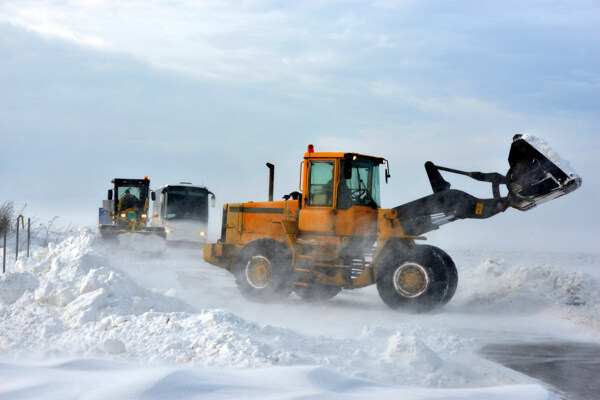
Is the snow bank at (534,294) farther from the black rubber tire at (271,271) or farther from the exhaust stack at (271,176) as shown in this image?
the exhaust stack at (271,176)

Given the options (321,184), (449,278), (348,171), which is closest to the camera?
(449,278)

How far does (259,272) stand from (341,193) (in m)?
2.45

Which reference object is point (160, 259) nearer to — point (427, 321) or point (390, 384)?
point (427, 321)

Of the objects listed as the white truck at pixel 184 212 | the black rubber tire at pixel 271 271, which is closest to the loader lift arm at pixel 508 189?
the black rubber tire at pixel 271 271

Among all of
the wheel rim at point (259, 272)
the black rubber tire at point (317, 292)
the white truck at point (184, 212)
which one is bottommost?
the black rubber tire at point (317, 292)

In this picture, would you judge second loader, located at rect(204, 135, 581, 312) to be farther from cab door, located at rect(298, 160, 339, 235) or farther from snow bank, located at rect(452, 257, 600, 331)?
snow bank, located at rect(452, 257, 600, 331)

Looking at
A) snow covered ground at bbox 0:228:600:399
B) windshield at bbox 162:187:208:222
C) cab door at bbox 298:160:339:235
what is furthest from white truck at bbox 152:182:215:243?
cab door at bbox 298:160:339:235

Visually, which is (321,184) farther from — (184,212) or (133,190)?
(184,212)

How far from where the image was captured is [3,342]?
24.4 ft

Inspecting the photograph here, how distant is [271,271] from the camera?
→ 12922 mm

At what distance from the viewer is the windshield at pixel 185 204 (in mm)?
27125

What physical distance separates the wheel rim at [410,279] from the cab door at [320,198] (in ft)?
5.35

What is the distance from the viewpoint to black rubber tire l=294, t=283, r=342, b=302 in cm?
1298

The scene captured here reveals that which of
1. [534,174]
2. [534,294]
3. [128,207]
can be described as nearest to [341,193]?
[534,174]
